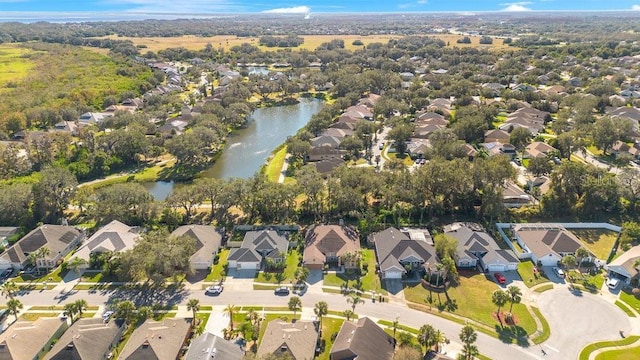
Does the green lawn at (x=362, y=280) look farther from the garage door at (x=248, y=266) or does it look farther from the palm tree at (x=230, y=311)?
the palm tree at (x=230, y=311)

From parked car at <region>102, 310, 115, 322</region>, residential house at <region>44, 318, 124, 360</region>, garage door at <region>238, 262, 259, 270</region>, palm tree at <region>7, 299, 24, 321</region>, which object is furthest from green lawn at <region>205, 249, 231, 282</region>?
palm tree at <region>7, 299, 24, 321</region>

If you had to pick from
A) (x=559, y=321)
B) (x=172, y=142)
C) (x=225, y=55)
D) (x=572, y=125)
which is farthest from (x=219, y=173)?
(x=225, y=55)

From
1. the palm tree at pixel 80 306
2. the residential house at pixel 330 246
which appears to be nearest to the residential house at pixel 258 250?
the residential house at pixel 330 246

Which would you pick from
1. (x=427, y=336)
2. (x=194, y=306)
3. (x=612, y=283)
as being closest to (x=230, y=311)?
(x=194, y=306)

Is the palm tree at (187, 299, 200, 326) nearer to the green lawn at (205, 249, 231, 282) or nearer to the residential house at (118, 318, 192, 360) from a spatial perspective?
the residential house at (118, 318, 192, 360)

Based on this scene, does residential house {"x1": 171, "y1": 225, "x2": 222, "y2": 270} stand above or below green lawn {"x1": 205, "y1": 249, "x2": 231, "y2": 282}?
above

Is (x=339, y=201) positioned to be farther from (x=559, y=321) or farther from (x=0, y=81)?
(x=0, y=81)
